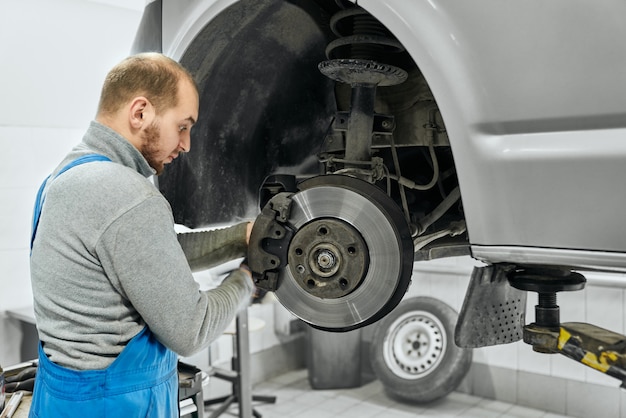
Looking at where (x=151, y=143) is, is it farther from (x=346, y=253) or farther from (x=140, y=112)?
(x=346, y=253)

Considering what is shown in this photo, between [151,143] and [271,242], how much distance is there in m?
0.26

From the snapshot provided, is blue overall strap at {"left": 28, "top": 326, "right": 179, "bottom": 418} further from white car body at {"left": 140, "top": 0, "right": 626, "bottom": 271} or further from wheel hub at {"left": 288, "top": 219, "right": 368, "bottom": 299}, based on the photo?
white car body at {"left": 140, "top": 0, "right": 626, "bottom": 271}

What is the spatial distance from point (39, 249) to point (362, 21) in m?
0.65

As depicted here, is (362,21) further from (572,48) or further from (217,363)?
(217,363)

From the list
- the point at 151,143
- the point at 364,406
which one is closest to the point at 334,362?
the point at 364,406

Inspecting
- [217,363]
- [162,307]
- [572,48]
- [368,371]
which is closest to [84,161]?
[162,307]

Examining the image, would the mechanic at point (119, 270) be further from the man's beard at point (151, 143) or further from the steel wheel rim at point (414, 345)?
the steel wheel rim at point (414, 345)

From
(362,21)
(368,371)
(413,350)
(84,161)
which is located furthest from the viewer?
(368,371)

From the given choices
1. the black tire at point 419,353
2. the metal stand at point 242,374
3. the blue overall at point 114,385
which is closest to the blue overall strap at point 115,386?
the blue overall at point 114,385

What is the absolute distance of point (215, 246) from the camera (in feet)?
3.60

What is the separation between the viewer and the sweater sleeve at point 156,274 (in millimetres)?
837

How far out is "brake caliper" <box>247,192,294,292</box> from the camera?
0.99 m

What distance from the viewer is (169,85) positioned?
0.93 metres

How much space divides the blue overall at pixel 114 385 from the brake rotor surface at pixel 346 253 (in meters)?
0.26
